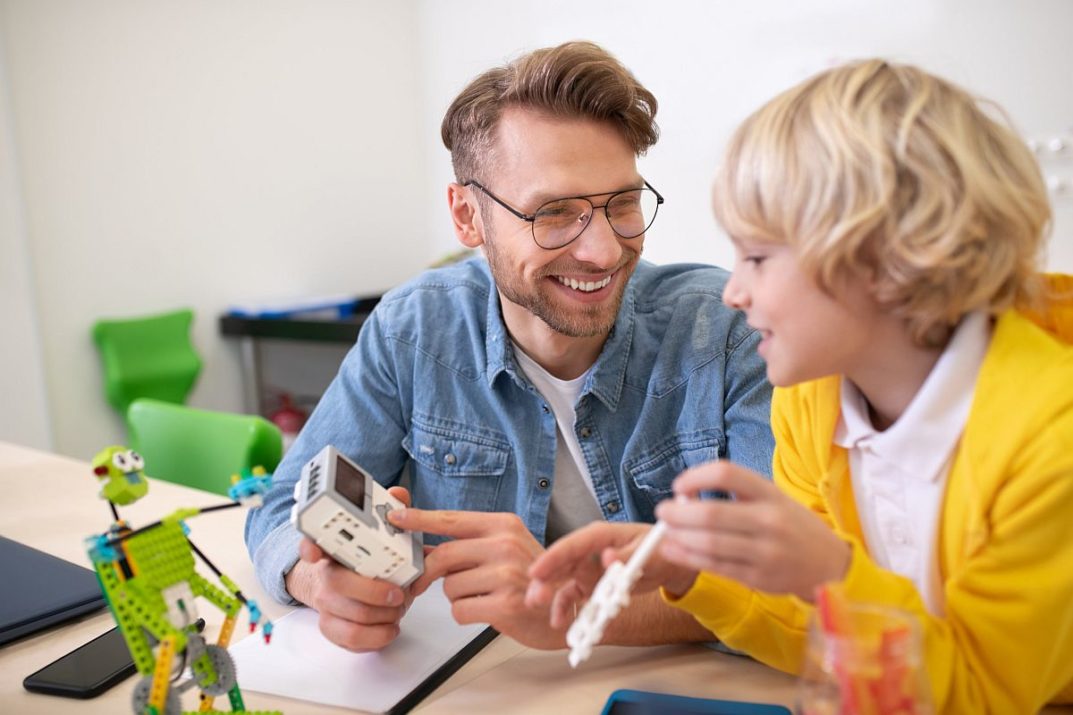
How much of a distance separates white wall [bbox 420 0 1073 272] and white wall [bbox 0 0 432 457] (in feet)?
1.55

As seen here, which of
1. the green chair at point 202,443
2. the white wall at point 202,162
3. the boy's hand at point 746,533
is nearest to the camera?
the boy's hand at point 746,533

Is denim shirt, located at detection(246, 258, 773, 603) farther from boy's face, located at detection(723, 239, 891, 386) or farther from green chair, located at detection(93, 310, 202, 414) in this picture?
green chair, located at detection(93, 310, 202, 414)

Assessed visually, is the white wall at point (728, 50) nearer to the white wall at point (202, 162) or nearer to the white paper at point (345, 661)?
the white wall at point (202, 162)

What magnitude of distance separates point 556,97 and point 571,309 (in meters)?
0.32

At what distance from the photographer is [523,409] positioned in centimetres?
142

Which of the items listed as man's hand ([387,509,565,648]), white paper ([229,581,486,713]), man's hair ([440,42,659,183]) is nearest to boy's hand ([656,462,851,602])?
man's hand ([387,509,565,648])

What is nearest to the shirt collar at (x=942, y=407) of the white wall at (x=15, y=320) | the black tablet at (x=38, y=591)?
the black tablet at (x=38, y=591)

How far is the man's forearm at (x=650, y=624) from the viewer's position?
40.6 inches

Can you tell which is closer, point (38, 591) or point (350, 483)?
point (350, 483)

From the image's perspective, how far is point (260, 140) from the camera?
131 inches

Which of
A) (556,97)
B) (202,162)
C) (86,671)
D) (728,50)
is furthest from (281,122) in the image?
(86,671)

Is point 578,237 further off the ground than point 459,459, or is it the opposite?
point 578,237

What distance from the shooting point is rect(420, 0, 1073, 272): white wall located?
243 centimetres

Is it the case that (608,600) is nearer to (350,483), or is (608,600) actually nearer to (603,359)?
(350,483)
